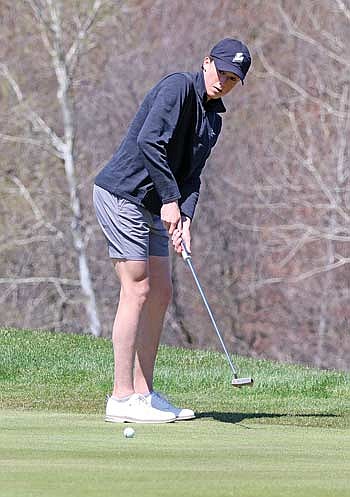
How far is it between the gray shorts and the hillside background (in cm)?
1324

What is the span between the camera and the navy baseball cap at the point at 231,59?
7035 millimetres

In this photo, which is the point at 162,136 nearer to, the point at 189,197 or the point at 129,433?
the point at 189,197

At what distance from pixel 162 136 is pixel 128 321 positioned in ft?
3.05

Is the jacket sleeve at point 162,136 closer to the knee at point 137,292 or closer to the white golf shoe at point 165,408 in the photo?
the knee at point 137,292

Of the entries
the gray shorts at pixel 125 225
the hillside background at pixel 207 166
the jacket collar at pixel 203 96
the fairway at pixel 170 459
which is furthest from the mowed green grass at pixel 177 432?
the hillside background at pixel 207 166

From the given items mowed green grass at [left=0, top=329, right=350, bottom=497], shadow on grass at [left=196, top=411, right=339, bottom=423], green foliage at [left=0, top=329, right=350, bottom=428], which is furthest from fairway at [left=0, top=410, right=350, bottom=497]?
green foliage at [left=0, top=329, right=350, bottom=428]

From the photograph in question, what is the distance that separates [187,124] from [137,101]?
15.6 m

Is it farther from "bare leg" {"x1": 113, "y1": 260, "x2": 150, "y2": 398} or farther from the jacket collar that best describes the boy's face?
"bare leg" {"x1": 113, "y1": 260, "x2": 150, "y2": 398}

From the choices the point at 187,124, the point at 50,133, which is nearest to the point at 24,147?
the point at 50,133

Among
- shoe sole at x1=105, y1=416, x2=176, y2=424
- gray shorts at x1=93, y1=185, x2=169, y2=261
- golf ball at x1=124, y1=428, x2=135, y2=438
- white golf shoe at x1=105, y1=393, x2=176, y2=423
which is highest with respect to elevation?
gray shorts at x1=93, y1=185, x2=169, y2=261

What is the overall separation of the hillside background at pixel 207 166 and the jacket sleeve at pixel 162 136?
13.5 meters

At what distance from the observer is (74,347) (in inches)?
444

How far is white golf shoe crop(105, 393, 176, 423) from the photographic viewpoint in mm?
7011

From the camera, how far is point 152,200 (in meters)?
7.18
